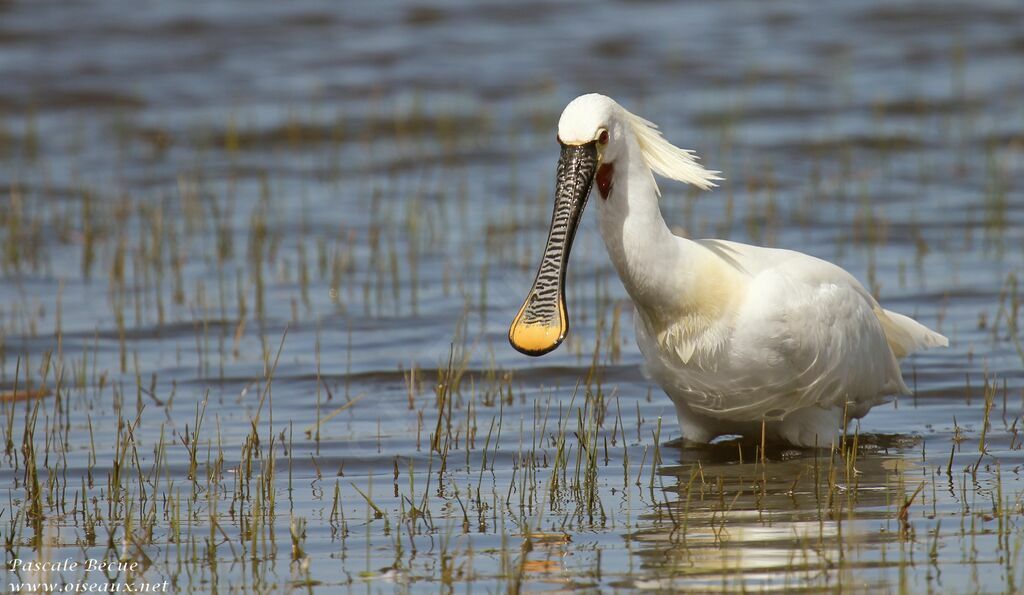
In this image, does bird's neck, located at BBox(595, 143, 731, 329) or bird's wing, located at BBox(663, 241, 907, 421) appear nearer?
bird's neck, located at BBox(595, 143, 731, 329)

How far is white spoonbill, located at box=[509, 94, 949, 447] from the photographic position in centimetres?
710

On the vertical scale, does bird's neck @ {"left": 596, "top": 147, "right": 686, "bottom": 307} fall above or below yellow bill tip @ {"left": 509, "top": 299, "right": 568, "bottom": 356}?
above

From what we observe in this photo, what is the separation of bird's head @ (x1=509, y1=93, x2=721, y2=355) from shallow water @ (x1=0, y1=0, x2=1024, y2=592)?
570mm

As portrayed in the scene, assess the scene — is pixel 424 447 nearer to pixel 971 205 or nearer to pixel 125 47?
pixel 971 205

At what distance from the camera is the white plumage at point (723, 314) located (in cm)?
712

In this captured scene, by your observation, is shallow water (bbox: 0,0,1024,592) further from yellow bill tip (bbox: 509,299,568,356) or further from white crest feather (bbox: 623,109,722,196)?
white crest feather (bbox: 623,109,722,196)

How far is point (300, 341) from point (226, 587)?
5318 mm

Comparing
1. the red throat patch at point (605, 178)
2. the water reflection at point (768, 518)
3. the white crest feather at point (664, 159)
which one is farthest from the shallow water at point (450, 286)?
the white crest feather at point (664, 159)

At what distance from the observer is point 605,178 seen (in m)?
7.14

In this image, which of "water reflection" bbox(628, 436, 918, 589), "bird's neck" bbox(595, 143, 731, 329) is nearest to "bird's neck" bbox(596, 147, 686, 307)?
"bird's neck" bbox(595, 143, 731, 329)

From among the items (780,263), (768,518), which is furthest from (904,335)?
(768,518)

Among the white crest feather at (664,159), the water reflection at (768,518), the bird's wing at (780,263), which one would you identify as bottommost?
the water reflection at (768,518)

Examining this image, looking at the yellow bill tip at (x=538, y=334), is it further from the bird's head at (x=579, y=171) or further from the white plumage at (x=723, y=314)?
the white plumage at (x=723, y=314)

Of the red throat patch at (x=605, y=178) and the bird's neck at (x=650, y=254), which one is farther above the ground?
the red throat patch at (x=605, y=178)
